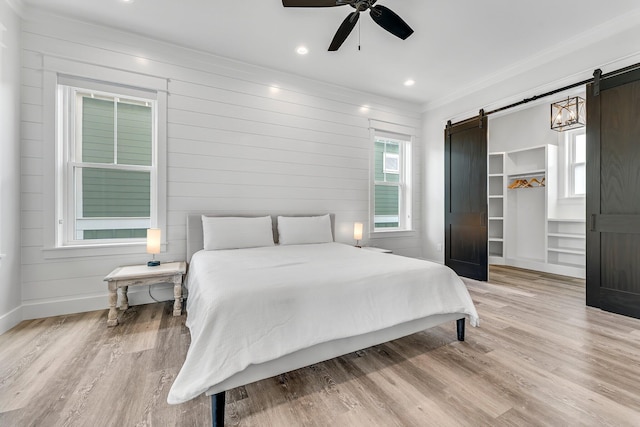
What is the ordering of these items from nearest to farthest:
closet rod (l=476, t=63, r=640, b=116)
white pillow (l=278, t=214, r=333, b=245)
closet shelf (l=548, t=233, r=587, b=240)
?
closet rod (l=476, t=63, r=640, b=116), white pillow (l=278, t=214, r=333, b=245), closet shelf (l=548, t=233, r=587, b=240)

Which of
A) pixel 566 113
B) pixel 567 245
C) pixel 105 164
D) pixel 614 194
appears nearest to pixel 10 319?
pixel 105 164

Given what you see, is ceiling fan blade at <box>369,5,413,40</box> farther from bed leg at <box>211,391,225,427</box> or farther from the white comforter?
bed leg at <box>211,391,225,427</box>

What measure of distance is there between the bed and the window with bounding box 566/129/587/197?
421cm

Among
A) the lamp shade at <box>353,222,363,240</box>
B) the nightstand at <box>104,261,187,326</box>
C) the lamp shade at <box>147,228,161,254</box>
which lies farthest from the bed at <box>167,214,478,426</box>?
the lamp shade at <box>353,222,363,240</box>

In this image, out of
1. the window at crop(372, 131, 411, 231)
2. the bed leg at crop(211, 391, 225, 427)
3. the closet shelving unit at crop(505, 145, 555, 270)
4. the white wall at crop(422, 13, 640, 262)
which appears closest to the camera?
the bed leg at crop(211, 391, 225, 427)

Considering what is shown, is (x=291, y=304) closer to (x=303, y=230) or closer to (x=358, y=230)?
(x=303, y=230)

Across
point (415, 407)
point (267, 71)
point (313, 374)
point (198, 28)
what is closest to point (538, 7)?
point (267, 71)

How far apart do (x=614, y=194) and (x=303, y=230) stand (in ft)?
11.3

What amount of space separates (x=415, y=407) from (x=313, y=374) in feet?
2.20

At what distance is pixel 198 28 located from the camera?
3139 mm

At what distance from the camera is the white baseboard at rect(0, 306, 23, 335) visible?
2511 mm

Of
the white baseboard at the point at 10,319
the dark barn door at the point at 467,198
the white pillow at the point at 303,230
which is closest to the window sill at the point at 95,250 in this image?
the white baseboard at the point at 10,319

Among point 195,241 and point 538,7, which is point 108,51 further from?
point 538,7

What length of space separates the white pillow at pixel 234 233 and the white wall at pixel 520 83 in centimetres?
320
